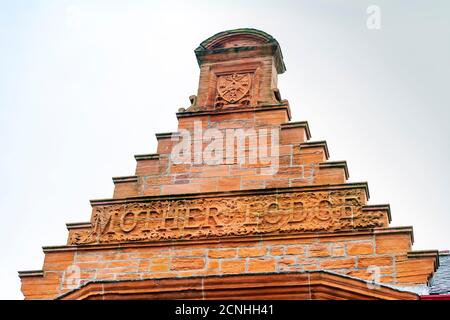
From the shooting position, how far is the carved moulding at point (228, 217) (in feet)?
39.4

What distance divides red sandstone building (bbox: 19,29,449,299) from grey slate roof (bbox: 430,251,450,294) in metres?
0.07

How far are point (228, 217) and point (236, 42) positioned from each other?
10.7ft

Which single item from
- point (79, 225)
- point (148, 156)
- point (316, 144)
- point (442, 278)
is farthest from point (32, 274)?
point (442, 278)

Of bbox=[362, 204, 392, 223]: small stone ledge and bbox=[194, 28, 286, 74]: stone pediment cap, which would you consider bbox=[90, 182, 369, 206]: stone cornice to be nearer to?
bbox=[362, 204, 392, 223]: small stone ledge

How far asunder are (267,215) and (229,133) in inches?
65.1

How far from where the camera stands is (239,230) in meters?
12.1

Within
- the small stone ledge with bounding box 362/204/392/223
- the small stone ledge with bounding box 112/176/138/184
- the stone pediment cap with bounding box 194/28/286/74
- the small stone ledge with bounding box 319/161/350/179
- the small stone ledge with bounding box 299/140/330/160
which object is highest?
the stone pediment cap with bounding box 194/28/286/74

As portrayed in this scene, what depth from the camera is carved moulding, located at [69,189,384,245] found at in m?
12.0

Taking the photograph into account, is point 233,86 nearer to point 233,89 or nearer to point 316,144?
point 233,89

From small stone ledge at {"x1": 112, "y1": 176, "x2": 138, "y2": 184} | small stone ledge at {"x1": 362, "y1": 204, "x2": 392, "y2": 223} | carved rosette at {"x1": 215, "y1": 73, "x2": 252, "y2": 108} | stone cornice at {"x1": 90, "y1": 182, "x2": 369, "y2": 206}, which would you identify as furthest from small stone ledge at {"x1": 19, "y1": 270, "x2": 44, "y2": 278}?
small stone ledge at {"x1": 362, "y1": 204, "x2": 392, "y2": 223}

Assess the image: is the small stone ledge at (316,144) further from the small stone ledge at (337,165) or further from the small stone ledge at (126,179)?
the small stone ledge at (126,179)
